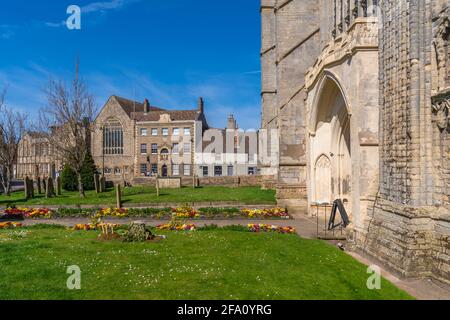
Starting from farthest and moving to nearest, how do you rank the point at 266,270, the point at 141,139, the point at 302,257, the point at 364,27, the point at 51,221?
1. the point at 141,139
2. the point at 51,221
3. the point at 364,27
4. the point at 302,257
5. the point at 266,270

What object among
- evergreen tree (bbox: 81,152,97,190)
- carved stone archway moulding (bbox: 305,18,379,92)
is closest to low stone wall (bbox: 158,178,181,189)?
evergreen tree (bbox: 81,152,97,190)

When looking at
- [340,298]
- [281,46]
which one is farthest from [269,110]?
[340,298]

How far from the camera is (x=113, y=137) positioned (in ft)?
183

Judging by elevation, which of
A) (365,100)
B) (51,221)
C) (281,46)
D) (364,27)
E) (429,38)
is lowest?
(51,221)

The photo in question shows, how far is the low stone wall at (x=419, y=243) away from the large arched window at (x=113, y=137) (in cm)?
5098

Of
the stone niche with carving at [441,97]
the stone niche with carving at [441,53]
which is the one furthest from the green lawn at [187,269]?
the stone niche with carving at [441,53]

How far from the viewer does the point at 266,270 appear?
7836 mm

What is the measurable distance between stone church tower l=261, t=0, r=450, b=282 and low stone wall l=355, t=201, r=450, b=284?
0.07ft

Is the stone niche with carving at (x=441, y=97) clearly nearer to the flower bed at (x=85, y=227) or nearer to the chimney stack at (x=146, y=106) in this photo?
the flower bed at (x=85, y=227)

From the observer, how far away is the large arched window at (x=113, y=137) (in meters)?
55.6

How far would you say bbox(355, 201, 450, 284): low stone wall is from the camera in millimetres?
7715

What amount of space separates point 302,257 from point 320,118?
8913mm
